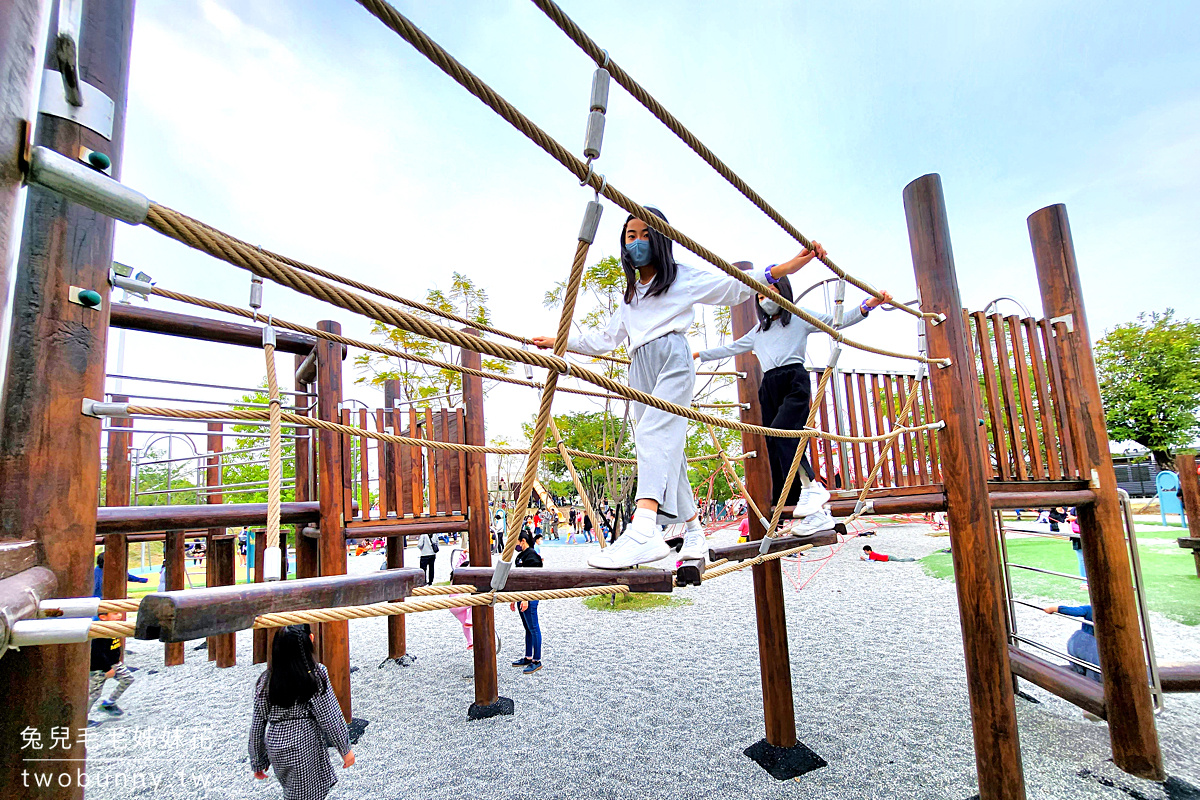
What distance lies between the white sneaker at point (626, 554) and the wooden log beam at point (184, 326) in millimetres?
2824

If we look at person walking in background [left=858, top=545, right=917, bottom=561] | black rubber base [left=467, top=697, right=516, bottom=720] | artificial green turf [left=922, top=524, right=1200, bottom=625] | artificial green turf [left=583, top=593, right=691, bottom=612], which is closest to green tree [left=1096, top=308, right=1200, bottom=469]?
artificial green turf [left=922, top=524, right=1200, bottom=625]

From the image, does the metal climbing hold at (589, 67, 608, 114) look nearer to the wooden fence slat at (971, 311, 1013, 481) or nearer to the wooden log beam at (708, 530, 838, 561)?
the wooden log beam at (708, 530, 838, 561)

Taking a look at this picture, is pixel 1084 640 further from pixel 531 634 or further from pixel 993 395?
pixel 531 634

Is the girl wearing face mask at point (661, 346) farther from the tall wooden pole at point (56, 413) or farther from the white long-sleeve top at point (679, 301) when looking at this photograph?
the tall wooden pole at point (56, 413)

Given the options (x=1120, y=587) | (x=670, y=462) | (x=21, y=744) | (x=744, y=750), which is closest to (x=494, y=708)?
(x=744, y=750)

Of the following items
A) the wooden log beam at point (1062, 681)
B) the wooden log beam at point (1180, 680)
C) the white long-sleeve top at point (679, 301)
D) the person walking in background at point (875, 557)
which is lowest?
the person walking in background at point (875, 557)

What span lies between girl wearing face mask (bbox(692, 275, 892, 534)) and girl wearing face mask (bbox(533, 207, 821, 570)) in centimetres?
89

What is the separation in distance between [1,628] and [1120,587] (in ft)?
16.0

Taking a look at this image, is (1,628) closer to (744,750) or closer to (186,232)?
(186,232)

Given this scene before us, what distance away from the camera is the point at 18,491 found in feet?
3.53

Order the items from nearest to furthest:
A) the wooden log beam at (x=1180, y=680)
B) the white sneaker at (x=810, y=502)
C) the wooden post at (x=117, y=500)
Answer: the white sneaker at (x=810, y=502), the wooden log beam at (x=1180, y=680), the wooden post at (x=117, y=500)

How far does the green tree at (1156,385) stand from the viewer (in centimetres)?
2061

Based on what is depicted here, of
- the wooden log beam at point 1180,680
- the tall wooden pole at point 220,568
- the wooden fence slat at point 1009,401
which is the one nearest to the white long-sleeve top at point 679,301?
the wooden fence slat at point 1009,401

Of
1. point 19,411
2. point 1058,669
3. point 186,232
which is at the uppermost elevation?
point 186,232
